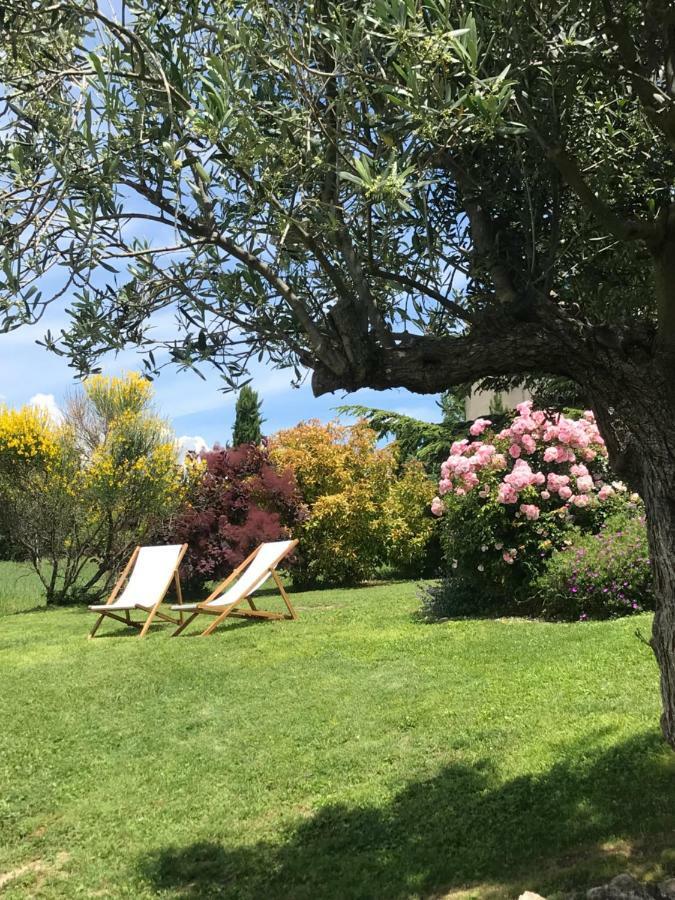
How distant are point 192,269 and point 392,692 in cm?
398

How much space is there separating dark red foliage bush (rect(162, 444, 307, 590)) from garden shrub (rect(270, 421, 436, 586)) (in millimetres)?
518

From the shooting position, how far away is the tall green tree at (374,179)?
2266mm

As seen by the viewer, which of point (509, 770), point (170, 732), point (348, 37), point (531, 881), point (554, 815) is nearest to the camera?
point (348, 37)

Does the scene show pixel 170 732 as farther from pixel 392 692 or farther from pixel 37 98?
pixel 37 98

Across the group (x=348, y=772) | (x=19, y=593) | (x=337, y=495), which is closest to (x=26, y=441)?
(x=19, y=593)

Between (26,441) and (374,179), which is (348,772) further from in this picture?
(26,441)

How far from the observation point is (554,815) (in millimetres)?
3584

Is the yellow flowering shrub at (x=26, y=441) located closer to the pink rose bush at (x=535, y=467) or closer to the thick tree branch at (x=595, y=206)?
the pink rose bush at (x=535, y=467)

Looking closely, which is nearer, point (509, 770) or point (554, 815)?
point (554, 815)

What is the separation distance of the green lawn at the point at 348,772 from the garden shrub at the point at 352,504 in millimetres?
7630

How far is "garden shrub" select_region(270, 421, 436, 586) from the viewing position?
15062 mm

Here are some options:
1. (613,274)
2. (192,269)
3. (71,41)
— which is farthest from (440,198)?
(71,41)

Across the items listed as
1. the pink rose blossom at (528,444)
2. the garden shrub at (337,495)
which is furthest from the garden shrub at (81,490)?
the pink rose blossom at (528,444)

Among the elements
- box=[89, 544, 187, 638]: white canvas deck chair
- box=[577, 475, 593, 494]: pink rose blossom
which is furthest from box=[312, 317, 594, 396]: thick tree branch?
box=[89, 544, 187, 638]: white canvas deck chair
